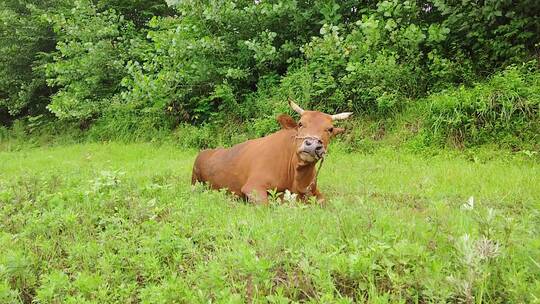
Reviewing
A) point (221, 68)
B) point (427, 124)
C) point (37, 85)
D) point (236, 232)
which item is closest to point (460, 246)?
point (236, 232)

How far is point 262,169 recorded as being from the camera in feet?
21.4

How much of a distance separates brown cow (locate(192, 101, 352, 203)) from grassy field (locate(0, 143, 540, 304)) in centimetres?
53

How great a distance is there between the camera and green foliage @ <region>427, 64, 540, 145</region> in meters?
8.74

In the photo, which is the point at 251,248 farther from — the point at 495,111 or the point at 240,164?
the point at 495,111

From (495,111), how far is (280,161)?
4.74 meters

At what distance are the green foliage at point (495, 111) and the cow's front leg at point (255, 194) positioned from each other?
4535 mm

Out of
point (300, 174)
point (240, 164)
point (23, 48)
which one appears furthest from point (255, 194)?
point (23, 48)

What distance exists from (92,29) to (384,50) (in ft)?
30.5

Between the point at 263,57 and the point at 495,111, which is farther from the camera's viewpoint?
the point at 263,57

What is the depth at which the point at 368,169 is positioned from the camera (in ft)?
26.9

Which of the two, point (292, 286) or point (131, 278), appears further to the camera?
point (131, 278)

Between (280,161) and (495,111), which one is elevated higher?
(280,161)

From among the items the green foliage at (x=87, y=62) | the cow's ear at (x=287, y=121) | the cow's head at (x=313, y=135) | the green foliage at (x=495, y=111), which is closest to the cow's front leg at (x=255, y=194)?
the cow's head at (x=313, y=135)

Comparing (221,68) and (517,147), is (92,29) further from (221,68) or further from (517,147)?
(517,147)
